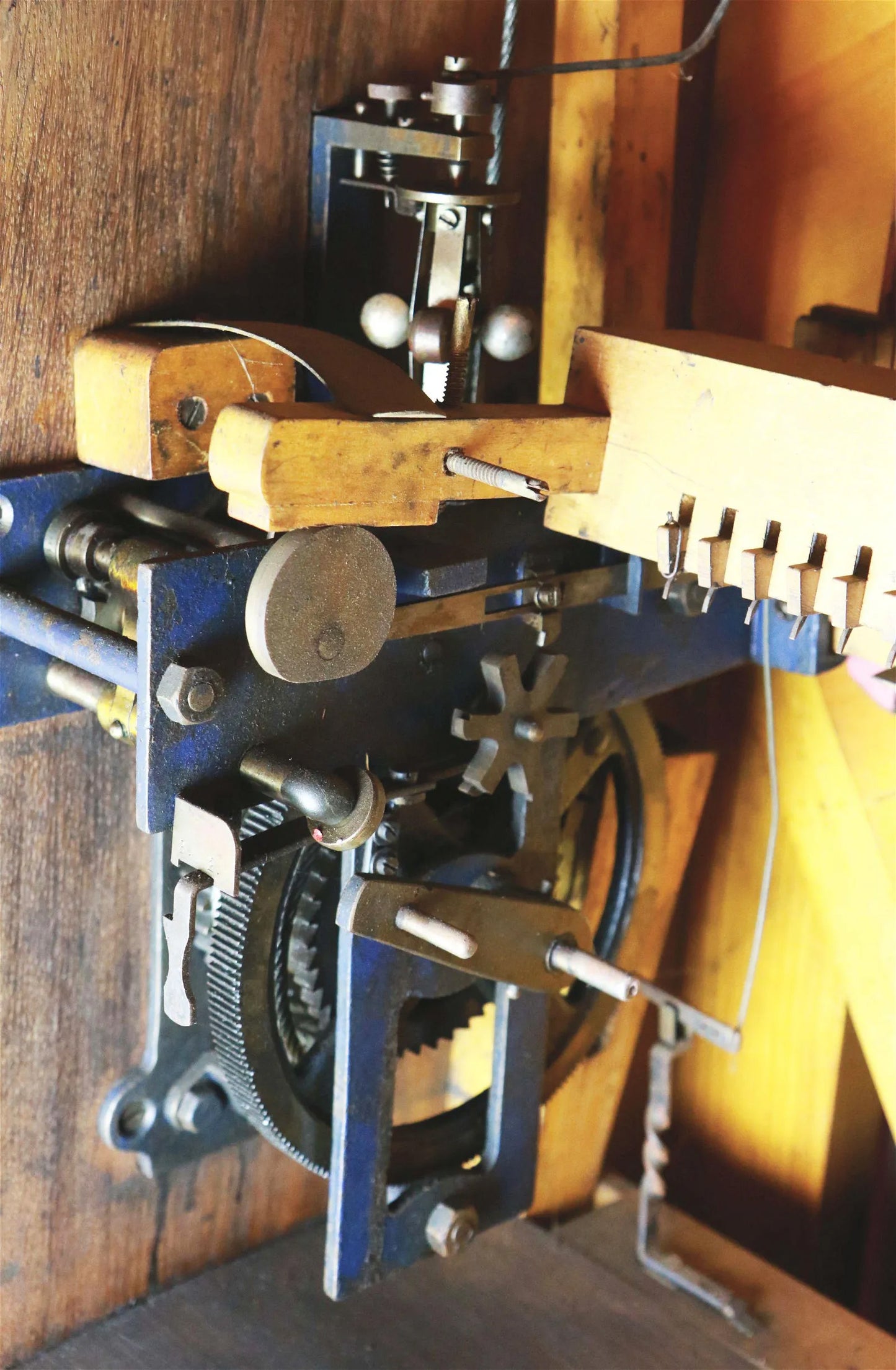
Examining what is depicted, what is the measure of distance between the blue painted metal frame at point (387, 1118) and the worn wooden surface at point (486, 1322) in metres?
0.18

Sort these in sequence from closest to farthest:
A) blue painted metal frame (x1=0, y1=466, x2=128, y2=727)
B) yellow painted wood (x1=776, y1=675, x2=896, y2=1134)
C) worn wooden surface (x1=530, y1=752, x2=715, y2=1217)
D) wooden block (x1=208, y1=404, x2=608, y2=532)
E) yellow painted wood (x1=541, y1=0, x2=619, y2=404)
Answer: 1. wooden block (x1=208, y1=404, x2=608, y2=532)
2. blue painted metal frame (x1=0, y1=466, x2=128, y2=727)
3. yellow painted wood (x1=541, y1=0, x2=619, y2=404)
4. yellow painted wood (x1=776, y1=675, x2=896, y2=1134)
5. worn wooden surface (x1=530, y1=752, x2=715, y2=1217)

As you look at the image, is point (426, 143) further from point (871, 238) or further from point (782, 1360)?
point (782, 1360)

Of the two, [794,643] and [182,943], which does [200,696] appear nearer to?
[182,943]

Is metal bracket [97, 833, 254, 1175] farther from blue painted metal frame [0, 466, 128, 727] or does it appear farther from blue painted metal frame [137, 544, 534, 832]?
blue painted metal frame [137, 544, 534, 832]

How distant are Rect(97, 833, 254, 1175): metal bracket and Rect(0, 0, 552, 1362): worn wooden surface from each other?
0.05 feet

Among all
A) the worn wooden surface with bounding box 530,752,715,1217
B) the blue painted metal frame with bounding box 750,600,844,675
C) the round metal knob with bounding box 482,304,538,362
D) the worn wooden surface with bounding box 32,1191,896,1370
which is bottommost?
the worn wooden surface with bounding box 32,1191,896,1370

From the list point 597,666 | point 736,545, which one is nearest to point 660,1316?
point 597,666

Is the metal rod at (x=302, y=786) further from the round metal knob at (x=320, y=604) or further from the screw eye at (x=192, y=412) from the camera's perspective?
the screw eye at (x=192, y=412)

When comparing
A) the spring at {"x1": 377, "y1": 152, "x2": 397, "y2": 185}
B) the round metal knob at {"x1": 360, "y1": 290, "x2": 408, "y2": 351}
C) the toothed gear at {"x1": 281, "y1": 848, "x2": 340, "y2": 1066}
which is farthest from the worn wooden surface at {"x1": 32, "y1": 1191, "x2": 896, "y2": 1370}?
the spring at {"x1": 377, "y1": 152, "x2": 397, "y2": 185}

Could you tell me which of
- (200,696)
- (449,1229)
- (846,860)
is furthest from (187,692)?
(846,860)

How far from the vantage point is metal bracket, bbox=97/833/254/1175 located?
4.01ft

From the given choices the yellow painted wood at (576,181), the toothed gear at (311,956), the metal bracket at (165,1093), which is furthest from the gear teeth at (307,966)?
the yellow painted wood at (576,181)

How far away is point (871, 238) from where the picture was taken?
1211 mm

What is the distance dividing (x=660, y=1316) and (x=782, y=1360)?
0.35 feet
